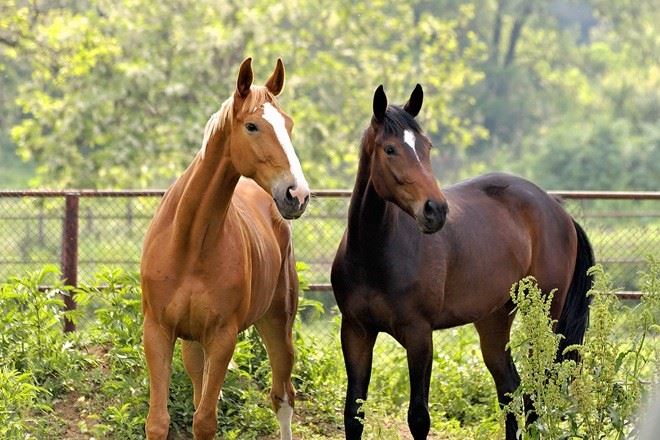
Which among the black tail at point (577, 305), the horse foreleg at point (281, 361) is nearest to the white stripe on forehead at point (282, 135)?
the horse foreleg at point (281, 361)

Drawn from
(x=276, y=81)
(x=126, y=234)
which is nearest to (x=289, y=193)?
(x=276, y=81)

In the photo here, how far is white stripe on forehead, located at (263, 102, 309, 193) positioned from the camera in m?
4.84

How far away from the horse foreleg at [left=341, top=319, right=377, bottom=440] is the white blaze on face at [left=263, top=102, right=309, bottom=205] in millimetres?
1151

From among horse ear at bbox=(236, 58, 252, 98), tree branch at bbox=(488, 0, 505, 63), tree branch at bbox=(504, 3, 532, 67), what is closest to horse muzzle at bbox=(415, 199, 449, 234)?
horse ear at bbox=(236, 58, 252, 98)

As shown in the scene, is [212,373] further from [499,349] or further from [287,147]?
[499,349]

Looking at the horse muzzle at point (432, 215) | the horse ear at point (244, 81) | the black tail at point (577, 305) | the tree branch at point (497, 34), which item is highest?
the tree branch at point (497, 34)

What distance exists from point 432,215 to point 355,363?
95cm

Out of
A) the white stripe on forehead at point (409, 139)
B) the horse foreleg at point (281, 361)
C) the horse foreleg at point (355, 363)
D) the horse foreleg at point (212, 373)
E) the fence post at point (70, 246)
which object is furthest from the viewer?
the fence post at point (70, 246)

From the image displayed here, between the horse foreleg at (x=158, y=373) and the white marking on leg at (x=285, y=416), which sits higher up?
the horse foreleg at (x=158, y=373)

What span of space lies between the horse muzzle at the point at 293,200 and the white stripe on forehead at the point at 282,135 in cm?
6

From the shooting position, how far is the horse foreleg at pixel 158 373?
5055mm

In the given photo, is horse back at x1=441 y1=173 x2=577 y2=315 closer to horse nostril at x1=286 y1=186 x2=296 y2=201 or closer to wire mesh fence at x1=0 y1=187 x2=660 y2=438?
wire mesh fence at x1=0 y1=187 x2=660 y2=438

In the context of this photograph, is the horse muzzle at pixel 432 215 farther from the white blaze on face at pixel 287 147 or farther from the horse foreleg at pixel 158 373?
the horse foreleg at pixel 158 373

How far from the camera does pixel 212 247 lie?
5.19m
